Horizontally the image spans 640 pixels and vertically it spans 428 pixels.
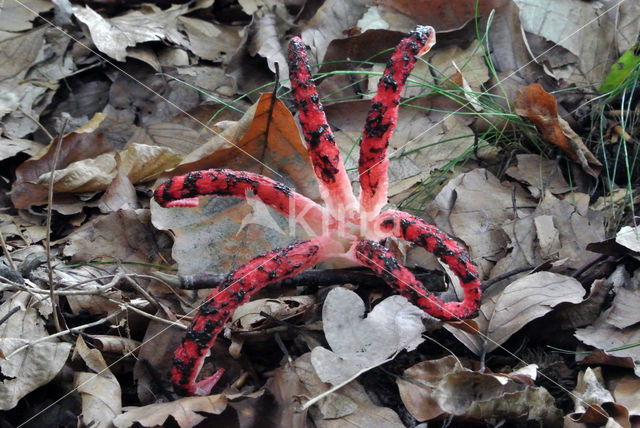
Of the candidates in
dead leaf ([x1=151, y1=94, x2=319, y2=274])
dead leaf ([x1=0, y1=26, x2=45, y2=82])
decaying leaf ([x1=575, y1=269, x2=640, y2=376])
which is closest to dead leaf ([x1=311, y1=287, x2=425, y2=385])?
dead leaf ([x1=151, y1=94, x2=319, y2=274])

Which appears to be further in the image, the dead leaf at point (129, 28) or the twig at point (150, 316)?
the dead leaf at point (129, 28)

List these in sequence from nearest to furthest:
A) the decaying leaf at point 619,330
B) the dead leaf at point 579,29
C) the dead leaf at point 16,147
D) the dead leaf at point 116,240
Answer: the decaying leaf at point 619,330
the dead leaf at point 116,240
the dead leaf at point 16,147
the dead leaf at point 579,29

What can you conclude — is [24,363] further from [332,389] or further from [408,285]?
[408,285]

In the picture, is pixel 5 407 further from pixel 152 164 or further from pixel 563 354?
pixel 563 354

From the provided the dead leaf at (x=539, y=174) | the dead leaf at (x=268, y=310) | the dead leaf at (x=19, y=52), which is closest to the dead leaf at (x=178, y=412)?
the dead leaf at (x=268, y=310)

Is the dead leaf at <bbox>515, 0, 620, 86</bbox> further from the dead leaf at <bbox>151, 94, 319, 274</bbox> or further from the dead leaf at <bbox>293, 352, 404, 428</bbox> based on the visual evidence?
the dead leaf at <bbox>293, 352, 404, 428</bbox>

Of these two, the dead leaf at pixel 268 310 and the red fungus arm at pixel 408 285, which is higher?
the red fungus arm at pixel 408 285

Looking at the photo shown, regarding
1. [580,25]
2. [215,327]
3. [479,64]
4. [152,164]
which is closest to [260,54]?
[152,164]

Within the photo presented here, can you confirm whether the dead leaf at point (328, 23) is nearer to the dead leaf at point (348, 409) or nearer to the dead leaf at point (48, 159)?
the dead leaf at point (48, 159)

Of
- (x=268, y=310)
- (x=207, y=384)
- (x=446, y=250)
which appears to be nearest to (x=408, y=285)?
(x=446, y=250)
